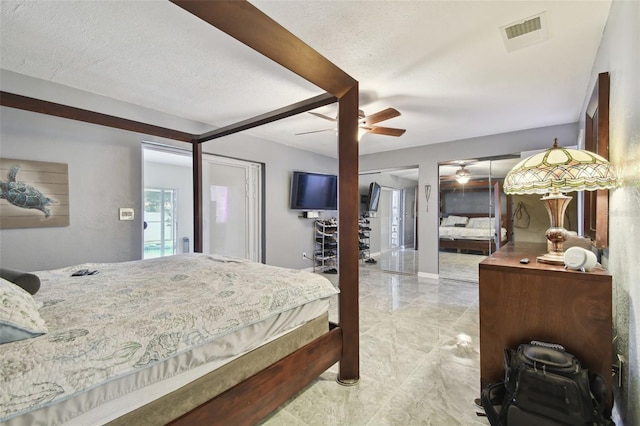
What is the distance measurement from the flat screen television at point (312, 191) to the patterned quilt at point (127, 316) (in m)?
2.93

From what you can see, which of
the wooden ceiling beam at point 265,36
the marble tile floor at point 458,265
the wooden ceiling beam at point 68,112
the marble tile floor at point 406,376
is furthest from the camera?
the marble tile floor at point 458,265

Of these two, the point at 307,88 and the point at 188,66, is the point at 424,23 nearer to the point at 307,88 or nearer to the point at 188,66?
the point at 307,88

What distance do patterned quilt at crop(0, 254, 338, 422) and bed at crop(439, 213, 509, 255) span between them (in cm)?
388

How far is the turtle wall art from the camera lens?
229cm

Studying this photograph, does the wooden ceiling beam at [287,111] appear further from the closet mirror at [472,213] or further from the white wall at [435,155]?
the closet mirror at [472,213]

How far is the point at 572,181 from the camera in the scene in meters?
1.38

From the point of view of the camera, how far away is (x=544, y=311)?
55.2 inches

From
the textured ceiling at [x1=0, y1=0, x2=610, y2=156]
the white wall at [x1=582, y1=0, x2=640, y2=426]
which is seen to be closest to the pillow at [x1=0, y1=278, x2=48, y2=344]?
the textured ceiling at [x1=0, y1=0, x2=610, y2=156]

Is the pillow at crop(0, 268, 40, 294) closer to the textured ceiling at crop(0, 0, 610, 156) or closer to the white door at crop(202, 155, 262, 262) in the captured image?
the textured ceiling at crop(0, 0, 610, 156)

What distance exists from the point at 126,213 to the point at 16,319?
2.32 metres

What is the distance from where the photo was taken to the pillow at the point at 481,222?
4.72m

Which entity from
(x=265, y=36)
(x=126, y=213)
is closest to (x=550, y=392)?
(x=265, y=36)

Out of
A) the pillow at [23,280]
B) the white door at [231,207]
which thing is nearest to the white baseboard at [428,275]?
the white door at [231,207]

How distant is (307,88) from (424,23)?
48.5 inches
